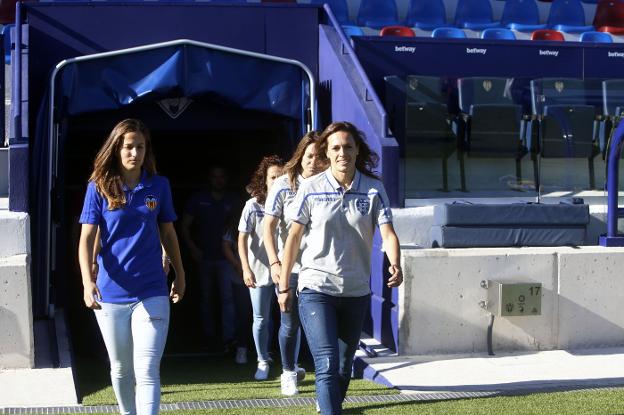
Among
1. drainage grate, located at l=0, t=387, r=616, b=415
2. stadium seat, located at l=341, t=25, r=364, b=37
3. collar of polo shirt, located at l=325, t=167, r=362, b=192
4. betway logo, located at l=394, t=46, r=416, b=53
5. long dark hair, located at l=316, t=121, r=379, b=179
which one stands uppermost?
stadium seat, located at l=341, t=25, r=364, b=37

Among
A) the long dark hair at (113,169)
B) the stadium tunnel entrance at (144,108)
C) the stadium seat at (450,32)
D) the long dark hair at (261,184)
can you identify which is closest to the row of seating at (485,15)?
the stadium seat at (450,32)

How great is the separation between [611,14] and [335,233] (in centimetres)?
1285

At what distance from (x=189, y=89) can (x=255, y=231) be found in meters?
2.33

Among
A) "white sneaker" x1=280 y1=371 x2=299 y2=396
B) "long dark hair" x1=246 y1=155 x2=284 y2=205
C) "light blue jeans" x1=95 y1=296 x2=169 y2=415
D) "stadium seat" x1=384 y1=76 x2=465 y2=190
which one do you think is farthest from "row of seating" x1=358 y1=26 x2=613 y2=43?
"light blue jeans" x1=95 y1=296 x2=169 y2=415

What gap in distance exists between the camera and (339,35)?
10031 millimetres

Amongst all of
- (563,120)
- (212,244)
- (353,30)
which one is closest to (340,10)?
(353,30)

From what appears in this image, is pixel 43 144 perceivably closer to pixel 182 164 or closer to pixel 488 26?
pixel 182 164

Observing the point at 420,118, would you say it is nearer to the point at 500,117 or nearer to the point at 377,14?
the point at 500,117

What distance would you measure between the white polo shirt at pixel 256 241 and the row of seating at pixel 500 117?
2653 mm

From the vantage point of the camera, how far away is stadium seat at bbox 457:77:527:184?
10484 mm

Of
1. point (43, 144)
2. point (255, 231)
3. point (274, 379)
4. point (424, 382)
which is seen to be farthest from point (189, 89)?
point (424, 382)

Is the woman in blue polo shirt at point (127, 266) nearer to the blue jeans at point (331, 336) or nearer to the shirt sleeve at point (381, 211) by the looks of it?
the blue jeans at point (331, 336)

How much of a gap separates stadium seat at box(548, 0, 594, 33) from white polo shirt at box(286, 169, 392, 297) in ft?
39.4

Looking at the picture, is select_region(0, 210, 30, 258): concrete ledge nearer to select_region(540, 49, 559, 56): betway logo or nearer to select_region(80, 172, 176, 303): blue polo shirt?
select_region(80, 172, 176, 303): blue polo shirt
